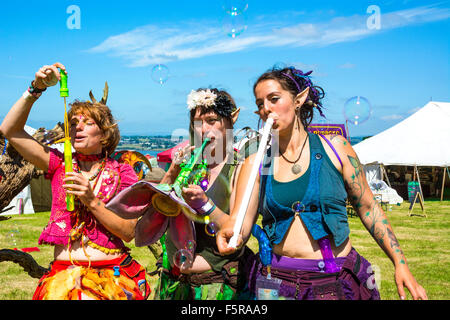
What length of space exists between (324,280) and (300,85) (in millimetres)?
1063

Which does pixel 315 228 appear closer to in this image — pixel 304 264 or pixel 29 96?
pixel 304 264

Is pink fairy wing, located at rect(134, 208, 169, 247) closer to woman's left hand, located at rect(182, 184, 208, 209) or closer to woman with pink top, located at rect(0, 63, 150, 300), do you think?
woman with pink top, located at rect(0, 63, 150, 300)

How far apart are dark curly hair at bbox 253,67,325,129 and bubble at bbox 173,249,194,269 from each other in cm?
100

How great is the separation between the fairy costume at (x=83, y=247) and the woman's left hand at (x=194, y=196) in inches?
25.2

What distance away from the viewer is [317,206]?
2312 millimetres

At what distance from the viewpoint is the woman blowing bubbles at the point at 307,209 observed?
227 centimetres

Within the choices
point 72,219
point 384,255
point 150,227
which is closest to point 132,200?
point 150,227

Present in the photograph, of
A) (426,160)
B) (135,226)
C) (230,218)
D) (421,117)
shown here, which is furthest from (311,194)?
(421,117)

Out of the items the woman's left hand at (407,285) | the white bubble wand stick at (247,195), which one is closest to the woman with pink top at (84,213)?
the white bubble wand stick at (247,195)

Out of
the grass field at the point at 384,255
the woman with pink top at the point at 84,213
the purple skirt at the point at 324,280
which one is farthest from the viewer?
the grass field at the point at 384,255

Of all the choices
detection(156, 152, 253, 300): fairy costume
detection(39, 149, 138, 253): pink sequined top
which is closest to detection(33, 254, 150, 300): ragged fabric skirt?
detection(39, 149, 138, 253): pink sequined top

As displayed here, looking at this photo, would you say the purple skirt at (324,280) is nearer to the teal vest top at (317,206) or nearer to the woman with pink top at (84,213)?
the teal vest top at (317,206)
